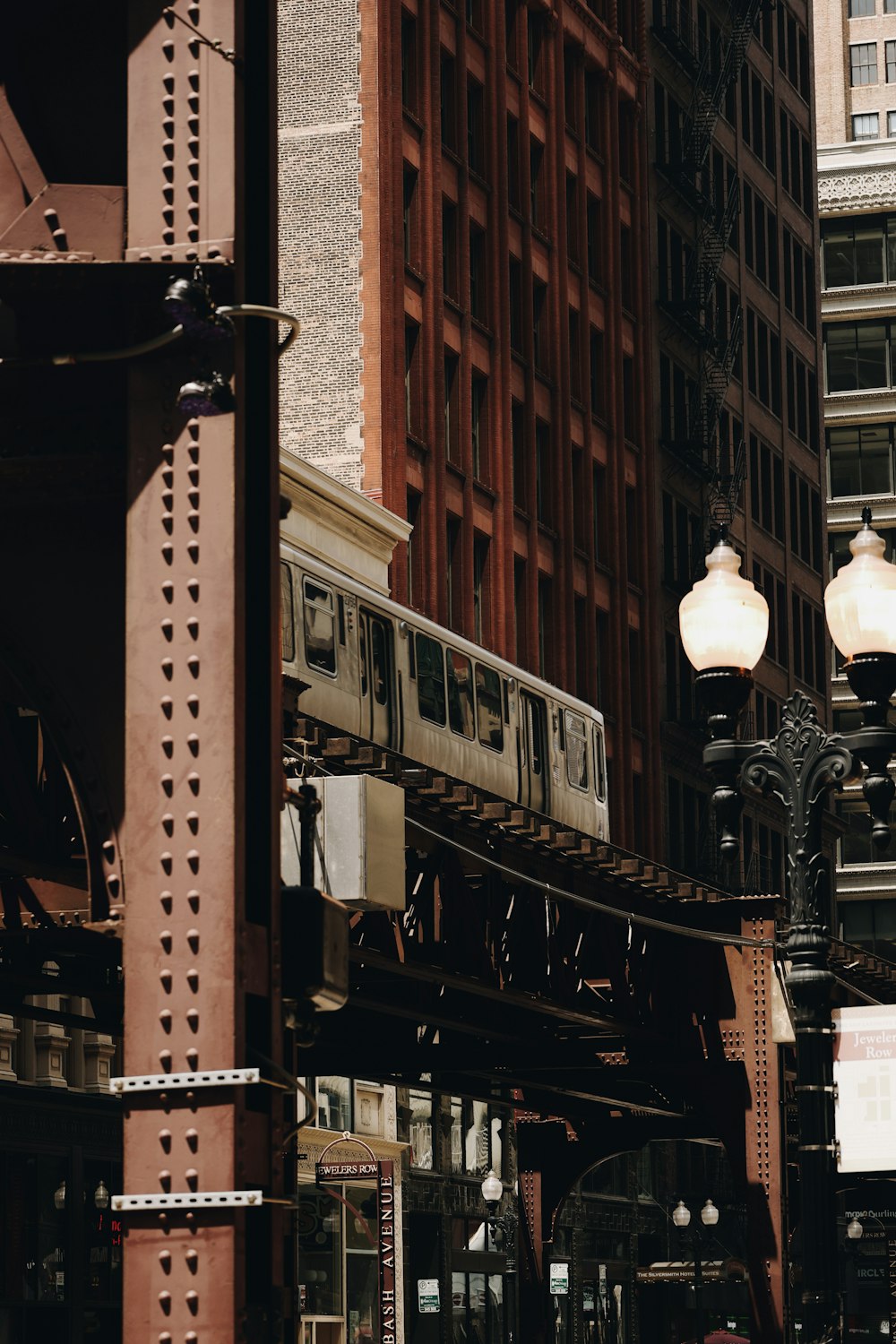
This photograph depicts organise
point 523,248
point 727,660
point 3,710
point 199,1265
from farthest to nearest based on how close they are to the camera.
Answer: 1. point 523,248
2. point 727,660
3. point 3,710
4. point 199,1265

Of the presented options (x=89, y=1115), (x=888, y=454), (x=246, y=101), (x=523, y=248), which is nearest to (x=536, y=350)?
(x=523, y=248)

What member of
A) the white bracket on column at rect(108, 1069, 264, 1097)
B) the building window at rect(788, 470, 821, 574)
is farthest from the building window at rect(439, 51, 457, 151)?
the white bracket on column at rect(108, 1069, 264, 1097)

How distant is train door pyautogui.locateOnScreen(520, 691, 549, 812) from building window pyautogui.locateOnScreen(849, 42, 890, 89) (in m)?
93.3

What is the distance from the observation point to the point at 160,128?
806 centimetres

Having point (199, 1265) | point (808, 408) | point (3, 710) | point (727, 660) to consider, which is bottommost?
point (199, 1265)

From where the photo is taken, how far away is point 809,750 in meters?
15.2

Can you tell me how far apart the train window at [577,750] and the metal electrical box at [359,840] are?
2775 centimetres

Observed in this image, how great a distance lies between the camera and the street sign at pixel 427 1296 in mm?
52013

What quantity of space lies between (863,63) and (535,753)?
94616 mm

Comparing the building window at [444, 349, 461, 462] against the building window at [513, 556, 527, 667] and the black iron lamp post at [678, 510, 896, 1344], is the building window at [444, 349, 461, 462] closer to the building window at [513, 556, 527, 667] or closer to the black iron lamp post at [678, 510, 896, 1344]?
the building window at [513, 556, 527, 667]

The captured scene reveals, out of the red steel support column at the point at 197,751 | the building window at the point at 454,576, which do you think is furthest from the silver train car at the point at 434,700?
the red steel support column at the point at 197,751

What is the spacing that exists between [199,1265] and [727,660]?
8.25 metres

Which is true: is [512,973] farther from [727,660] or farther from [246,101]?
[246,101]

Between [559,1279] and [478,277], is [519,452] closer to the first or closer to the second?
[478,277]
